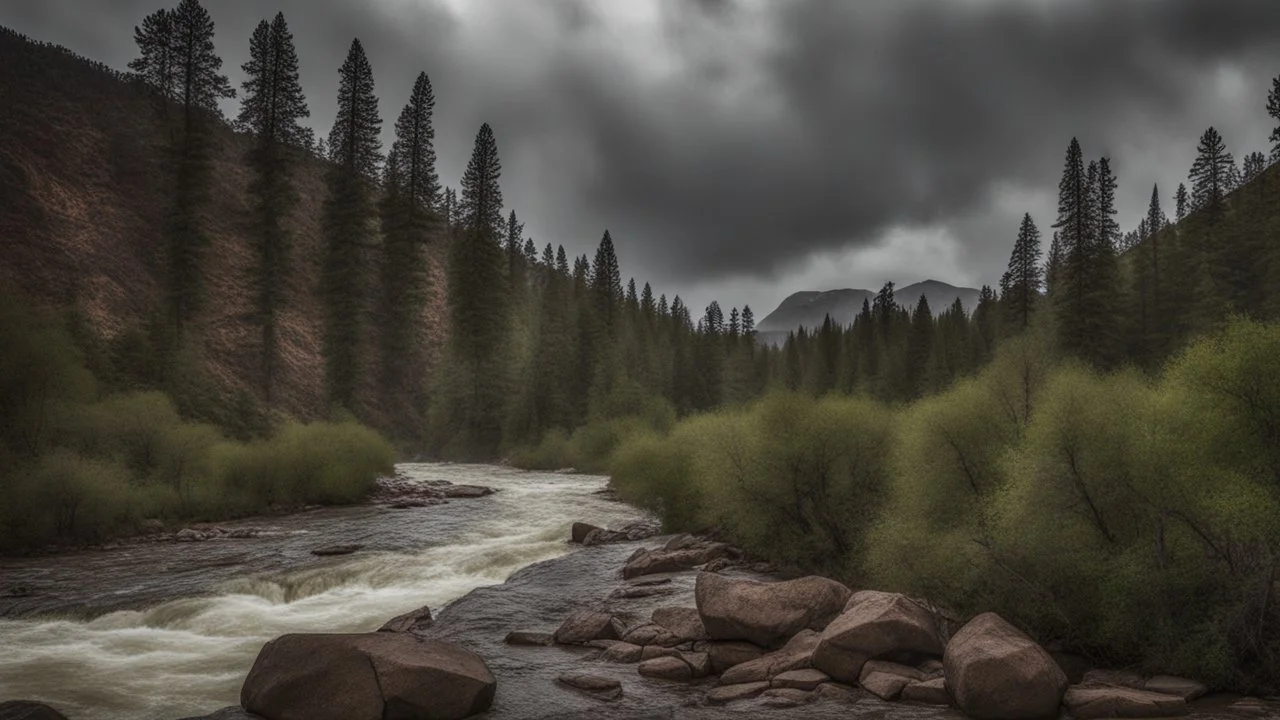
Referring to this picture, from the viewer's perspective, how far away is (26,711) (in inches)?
390

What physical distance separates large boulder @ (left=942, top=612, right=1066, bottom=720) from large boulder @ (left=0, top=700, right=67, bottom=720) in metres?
14.1

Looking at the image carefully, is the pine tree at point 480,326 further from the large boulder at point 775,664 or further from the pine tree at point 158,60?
the large boulder at point 775,664

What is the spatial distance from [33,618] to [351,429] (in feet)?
76.7

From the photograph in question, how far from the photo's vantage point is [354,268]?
189ft

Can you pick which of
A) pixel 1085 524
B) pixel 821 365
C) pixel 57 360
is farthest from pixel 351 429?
pixel 821 365

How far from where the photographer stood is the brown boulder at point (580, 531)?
28891 mm

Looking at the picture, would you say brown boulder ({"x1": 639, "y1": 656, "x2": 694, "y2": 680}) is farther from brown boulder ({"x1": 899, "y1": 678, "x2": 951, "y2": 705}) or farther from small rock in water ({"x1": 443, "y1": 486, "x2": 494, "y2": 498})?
small rock in water ({"x1": 443, "y1": 486, "x2": 494, "y2": 498})

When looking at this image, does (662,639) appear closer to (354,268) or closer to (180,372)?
(180,372)

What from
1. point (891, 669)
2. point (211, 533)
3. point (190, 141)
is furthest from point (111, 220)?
point (891, 669)

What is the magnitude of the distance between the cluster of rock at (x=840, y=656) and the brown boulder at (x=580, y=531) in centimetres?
1099

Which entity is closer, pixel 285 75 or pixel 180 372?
pixel 180 372

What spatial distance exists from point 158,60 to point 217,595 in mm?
59475

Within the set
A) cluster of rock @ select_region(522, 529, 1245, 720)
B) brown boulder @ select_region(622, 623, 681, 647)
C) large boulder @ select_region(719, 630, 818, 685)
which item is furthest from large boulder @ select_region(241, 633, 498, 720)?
large boulder @ select_region(719, 630, 818, 685)

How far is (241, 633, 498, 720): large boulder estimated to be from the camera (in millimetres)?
10875
